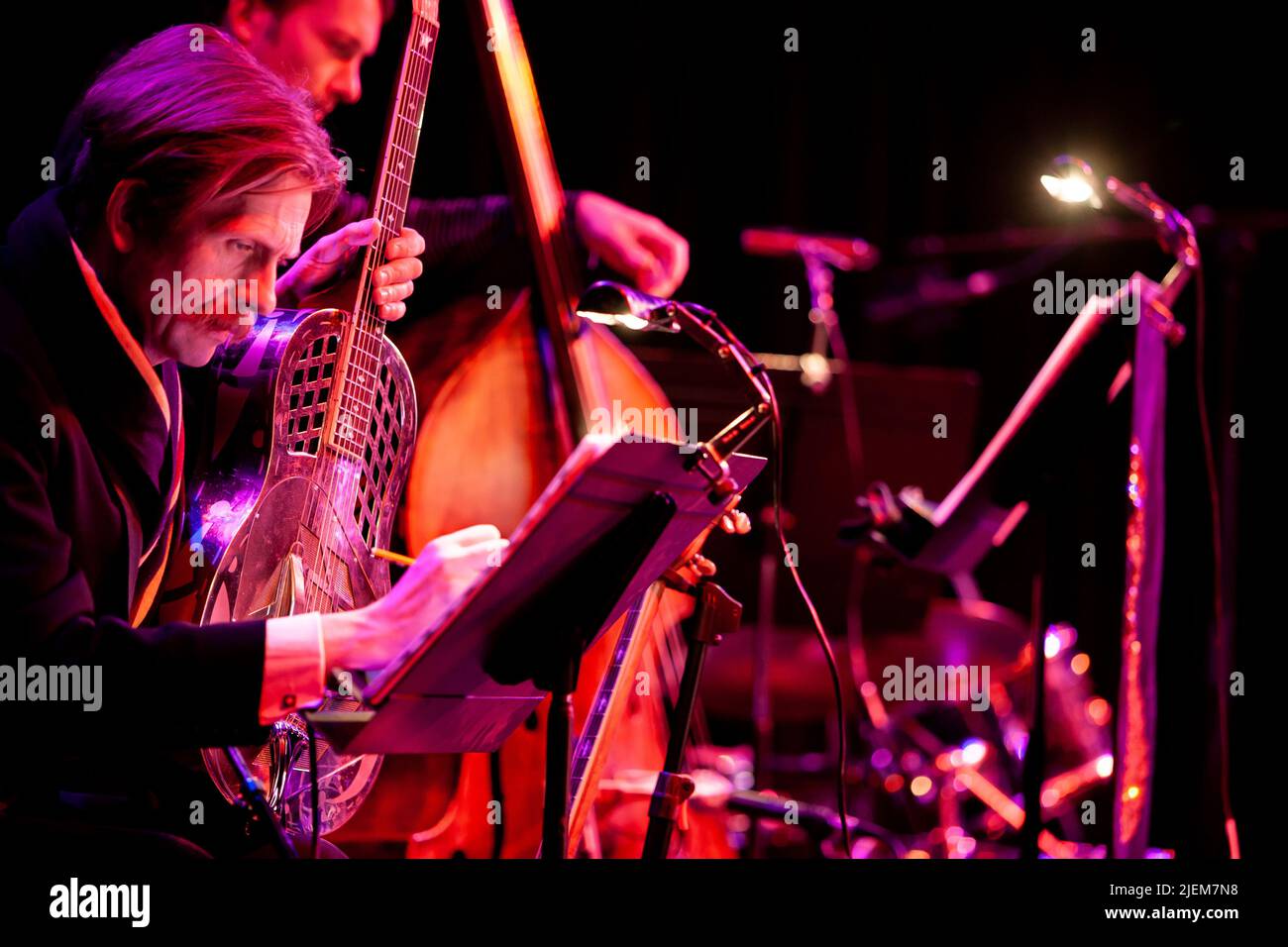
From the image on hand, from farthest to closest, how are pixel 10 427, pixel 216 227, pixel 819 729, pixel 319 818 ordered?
pixel 819 729
pixel 319 818
pixel 216 227
pixel 10 427

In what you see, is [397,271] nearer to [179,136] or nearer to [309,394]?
[309,394]

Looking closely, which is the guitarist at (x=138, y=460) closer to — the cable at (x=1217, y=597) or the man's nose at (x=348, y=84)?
the man's nose at (x=348, y=84)

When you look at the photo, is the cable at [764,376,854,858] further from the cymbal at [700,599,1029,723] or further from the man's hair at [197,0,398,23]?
the cymbal at [700,599,1029,723]

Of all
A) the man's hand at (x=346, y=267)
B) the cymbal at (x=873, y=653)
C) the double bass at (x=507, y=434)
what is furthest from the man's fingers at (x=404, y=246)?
the cymbal at (x=873, y=653)

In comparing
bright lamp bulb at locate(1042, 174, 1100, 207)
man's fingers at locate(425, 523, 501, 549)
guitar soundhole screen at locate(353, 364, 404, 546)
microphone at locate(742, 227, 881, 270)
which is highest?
microphone at locate(742, 227, 881, 270)

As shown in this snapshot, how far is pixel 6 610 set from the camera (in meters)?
1.32

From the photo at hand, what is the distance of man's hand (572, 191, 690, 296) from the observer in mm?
2240

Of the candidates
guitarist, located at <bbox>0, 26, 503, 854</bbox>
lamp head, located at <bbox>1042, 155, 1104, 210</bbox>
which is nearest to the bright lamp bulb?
lamp head, located at <bbox>1042, 155, 1104, 210</bbox>

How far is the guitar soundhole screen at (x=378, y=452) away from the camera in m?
1.81

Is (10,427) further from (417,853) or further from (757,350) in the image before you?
(757,350)

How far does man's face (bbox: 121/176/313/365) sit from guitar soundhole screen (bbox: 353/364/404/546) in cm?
25

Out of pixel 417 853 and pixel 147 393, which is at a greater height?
pixel 147 393
